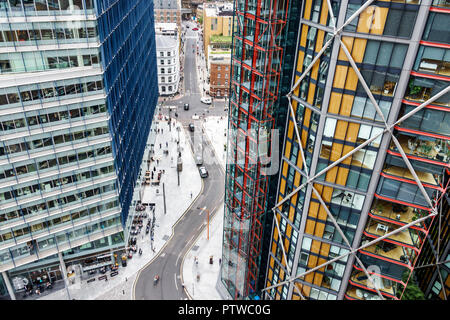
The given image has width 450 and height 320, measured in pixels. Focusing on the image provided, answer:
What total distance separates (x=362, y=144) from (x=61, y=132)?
1482 inches

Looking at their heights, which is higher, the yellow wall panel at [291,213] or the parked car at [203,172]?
the yellow wall panel at [291,213]

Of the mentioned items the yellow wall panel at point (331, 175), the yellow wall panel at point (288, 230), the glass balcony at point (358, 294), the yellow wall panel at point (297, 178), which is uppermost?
the yellow wall panel at point (331, 175)

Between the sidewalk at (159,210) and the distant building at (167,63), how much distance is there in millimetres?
23904

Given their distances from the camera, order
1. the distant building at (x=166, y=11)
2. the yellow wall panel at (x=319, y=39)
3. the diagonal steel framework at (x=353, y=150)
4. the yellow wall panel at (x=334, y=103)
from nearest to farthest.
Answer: the diagonal steel framework at (x=353, y=150)
the yellow wall panel at (x=319, y=39)
the yellow wall panel at (x=334, y=103)
the distant building at (x=166, y=11)

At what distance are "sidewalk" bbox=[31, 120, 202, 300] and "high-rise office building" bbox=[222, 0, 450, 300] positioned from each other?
32735mm

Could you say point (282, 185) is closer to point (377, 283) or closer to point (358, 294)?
point (377, 283)

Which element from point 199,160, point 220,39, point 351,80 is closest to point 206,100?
point 220,39

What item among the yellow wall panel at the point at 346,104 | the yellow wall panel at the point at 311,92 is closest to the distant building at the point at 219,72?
the yellow wall panel at the point at 311,92

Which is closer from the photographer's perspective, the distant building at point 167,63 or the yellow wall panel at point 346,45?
the yellow wall panel at point 346,45

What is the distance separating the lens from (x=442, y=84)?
2681 centimetres

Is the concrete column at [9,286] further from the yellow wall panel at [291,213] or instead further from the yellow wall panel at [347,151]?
the yellow wall panel at [347,151]

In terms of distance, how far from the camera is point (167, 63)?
130 meters

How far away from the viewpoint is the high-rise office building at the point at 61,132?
41.1 metres

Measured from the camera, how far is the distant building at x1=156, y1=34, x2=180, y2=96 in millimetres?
126562
